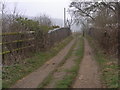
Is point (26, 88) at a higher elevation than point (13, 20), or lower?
lower

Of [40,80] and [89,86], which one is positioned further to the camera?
[40,80]

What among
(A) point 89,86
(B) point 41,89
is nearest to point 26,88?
(B) point 41,89

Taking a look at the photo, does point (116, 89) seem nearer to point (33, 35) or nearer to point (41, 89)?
point (41, 89)

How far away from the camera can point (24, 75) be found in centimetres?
946

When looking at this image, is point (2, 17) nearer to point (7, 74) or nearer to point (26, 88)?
point (7, 74)

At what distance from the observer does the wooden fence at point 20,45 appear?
1183cm

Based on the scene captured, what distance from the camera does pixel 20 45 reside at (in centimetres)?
1402

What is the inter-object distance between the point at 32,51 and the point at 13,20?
2808 millimetres

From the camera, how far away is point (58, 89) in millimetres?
7152

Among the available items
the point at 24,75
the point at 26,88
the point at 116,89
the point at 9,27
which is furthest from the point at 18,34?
the point at 116,89

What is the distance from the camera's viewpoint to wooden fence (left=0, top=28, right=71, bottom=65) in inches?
466

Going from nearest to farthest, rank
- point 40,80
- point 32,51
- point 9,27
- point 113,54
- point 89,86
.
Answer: point 89,86
point 40,80
point 9,27
point 113,54
point 32,51

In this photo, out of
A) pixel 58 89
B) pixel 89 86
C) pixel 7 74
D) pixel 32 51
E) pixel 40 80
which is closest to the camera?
pixel 58 89

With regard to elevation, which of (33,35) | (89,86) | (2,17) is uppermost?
(2,17)
